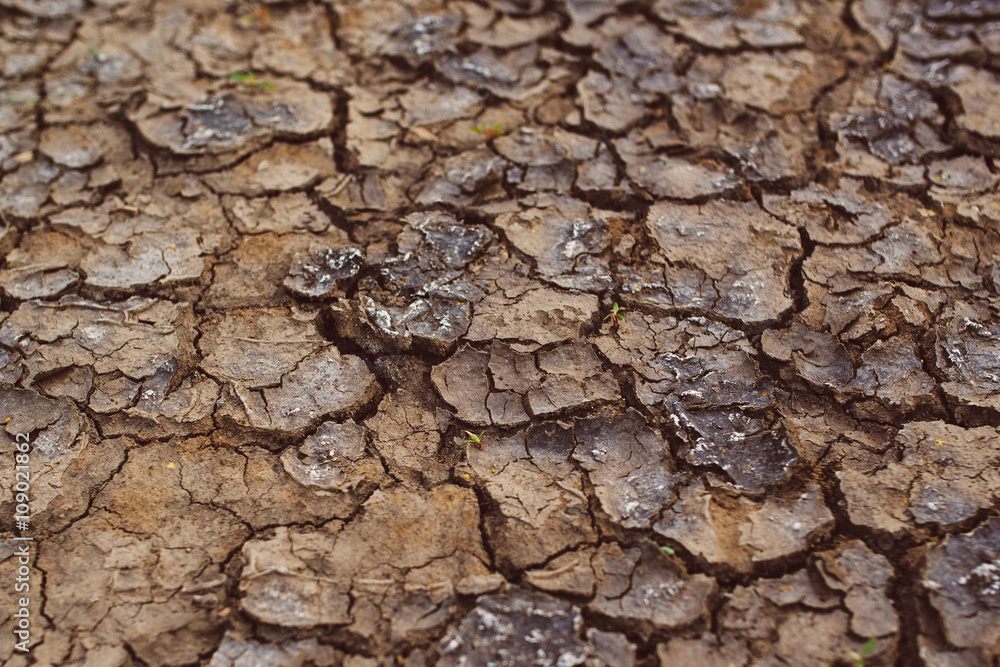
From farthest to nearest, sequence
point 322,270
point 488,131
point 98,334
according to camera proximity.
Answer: point 488,131, point 322,270, point 98,334

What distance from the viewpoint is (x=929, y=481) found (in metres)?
1.81

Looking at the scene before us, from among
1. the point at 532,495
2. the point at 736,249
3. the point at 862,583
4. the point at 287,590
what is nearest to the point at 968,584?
the point at 862,583

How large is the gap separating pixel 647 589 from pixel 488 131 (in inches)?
70.0

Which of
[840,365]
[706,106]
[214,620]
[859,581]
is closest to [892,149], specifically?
[706,106]

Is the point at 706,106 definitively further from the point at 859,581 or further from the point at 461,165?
the point at 859,581

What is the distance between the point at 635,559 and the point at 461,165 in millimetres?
1528

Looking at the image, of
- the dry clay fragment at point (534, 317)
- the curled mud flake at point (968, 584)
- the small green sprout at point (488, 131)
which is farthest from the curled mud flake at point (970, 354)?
the small green sprout at point (488, 131)

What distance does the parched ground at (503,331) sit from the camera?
1.65 meters

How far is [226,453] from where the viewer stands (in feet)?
6.32

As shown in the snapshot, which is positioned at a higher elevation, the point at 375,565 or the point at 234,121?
the point at 234,121

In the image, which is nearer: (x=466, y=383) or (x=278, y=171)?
(x=466, y=383)

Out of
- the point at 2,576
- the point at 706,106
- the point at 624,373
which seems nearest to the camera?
the point at 2,576

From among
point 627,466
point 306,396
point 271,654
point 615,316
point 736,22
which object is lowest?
point 271,654

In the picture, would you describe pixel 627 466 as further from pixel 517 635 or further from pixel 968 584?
pixel 968 584
